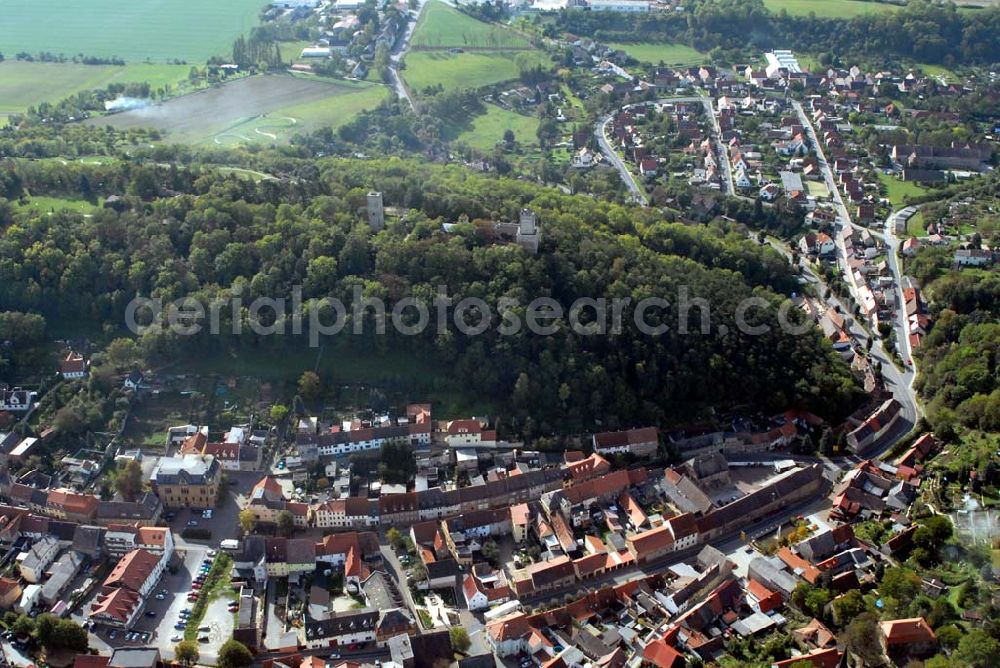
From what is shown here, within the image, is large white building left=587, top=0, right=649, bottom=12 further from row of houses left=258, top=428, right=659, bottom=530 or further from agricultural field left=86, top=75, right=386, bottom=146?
row of houses left=258, top=428, right=659, bottom=530

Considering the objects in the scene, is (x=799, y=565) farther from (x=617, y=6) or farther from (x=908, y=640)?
(x=617, y=6)

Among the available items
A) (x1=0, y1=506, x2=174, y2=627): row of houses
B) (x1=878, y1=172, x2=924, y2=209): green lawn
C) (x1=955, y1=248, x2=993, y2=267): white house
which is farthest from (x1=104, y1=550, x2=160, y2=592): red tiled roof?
(x1=878, y1=172, x2=924, y2=209): green lawn

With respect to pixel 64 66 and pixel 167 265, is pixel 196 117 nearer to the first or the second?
pixel 64 66

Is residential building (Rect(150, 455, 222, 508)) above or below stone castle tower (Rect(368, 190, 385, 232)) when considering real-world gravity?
below

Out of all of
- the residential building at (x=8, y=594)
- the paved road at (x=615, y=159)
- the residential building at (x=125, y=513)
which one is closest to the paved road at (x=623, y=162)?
the paved road at (x=615, y=159)

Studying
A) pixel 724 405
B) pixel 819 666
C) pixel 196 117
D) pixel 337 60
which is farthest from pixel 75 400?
pixel 337 60

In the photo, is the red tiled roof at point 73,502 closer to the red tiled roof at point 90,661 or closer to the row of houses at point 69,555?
the row of houses at point 69,555
